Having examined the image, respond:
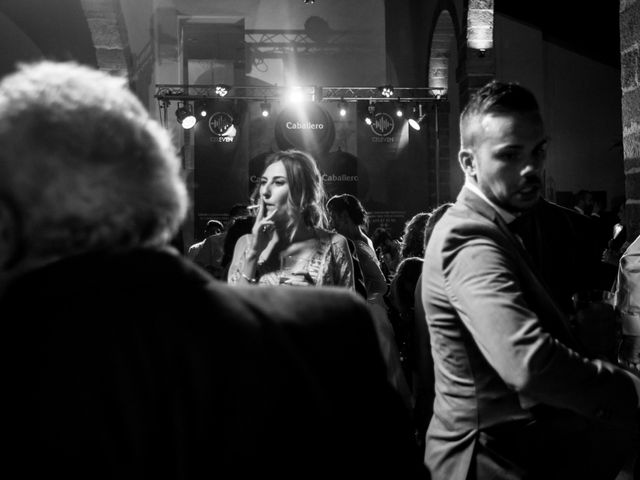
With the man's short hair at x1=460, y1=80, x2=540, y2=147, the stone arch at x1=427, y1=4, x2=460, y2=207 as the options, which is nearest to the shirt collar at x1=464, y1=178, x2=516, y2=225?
the man's short hair at x1=460, y1=80, x2=540, y2=147

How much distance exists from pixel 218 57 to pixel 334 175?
3060 mm

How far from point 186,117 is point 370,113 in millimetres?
2983

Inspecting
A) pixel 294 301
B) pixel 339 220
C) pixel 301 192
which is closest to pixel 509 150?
pixel 294 301

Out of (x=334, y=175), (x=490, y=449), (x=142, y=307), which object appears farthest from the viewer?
(x=334, y=175)

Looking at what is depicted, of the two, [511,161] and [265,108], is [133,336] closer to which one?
[511,161]

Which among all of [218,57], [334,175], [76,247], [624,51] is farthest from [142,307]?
[218,57]

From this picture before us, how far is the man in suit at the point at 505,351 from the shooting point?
4.13 feet

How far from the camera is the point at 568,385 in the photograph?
4.09 feet

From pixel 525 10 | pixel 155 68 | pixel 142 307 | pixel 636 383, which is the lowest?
pixel 636 383

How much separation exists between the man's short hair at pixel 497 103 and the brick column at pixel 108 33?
8.28m

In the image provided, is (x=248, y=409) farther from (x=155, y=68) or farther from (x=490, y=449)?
(x=155, y=68)

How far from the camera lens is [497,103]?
5.21 ft

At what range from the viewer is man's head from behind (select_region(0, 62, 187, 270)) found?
0.76 m

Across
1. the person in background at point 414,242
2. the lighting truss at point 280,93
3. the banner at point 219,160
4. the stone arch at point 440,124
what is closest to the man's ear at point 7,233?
the person in background at point 414,242
